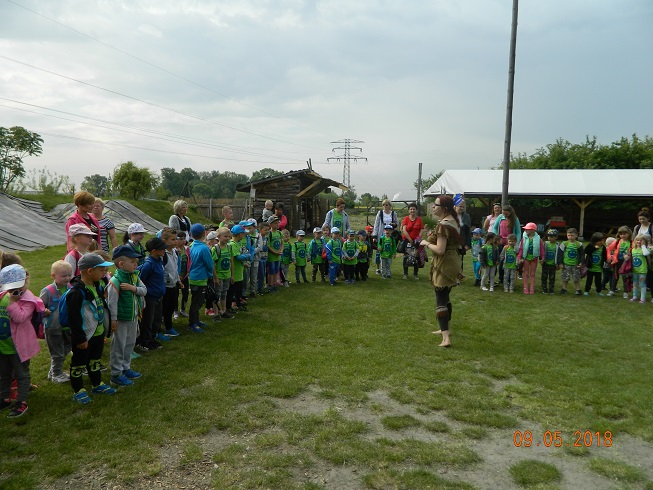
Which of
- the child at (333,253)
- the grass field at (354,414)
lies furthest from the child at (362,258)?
the grass field at (354,414)

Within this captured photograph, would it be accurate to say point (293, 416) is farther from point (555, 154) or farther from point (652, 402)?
point (555, 154)

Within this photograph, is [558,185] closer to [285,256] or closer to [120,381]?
[285,256]

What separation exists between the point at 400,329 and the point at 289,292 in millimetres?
3624

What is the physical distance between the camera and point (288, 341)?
658 cm

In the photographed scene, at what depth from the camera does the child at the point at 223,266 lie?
7672 mm

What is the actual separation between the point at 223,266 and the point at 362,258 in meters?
5.04

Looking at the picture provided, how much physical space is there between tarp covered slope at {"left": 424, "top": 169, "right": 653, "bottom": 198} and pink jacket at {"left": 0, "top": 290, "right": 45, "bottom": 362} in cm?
2385

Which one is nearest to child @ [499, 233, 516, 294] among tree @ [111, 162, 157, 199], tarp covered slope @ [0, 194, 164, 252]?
tarp covered slope @ [0, 194, 164, 252]

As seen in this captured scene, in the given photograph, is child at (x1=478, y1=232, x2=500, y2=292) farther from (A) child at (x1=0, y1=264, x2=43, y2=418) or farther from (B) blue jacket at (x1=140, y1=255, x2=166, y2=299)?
(A) child at (x1=0, y1=264, x2=43, y2=418)

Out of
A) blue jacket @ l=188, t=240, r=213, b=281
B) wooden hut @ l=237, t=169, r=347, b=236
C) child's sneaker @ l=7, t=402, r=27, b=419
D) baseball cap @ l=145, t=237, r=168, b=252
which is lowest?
child's sneaker @ l=7, t=402, r=27, b=419

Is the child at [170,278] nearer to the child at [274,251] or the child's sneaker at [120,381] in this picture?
the child's sneaker at [120,381]

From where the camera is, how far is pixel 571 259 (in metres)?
10.9

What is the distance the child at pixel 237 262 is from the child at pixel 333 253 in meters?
3.40

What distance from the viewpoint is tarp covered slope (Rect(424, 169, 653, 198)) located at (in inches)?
1020
